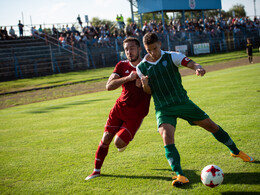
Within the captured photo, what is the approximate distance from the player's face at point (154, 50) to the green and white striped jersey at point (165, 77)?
0.07 metres

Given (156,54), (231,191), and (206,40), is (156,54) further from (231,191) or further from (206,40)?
(206,40)

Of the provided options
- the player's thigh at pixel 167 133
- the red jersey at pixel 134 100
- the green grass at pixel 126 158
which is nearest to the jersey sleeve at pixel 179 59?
the red jersey at pixel 134 100

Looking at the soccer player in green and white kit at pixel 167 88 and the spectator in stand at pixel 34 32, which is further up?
the spectator in stand at pixel 34 32

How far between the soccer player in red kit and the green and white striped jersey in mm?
320

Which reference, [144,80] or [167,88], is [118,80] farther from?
[167,88]

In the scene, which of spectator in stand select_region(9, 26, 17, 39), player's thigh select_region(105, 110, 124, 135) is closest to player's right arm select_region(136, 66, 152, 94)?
player's thigh select_region(105, 110, 124, 135)

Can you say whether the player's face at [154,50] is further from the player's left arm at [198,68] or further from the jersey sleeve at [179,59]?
the player's left arm at [198,68]

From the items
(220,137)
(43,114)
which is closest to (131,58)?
(220,137)

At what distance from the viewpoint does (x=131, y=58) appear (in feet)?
14.7

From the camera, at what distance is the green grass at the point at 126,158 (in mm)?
3895

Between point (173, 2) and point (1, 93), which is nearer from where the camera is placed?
point (1, 93)

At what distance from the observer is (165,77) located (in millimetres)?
4078

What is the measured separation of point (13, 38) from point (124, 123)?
94.0 ft

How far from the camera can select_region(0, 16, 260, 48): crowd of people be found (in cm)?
2992
